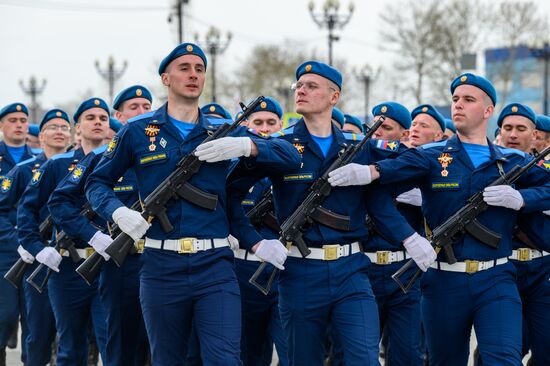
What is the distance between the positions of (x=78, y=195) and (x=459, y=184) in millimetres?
2964

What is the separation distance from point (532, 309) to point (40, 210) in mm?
4250

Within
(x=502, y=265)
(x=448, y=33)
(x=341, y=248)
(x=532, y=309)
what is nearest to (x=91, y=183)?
(x=341, y=248)

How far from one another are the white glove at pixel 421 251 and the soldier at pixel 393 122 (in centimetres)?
229

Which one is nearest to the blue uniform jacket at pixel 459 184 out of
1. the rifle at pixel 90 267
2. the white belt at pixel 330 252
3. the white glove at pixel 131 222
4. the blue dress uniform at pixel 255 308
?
the white belt at pixel 330 252

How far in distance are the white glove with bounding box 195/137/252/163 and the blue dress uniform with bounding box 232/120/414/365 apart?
0.45 meters

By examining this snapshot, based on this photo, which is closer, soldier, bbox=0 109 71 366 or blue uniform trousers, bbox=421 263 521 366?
blue uniform trousers, bbox=421 263 521 366

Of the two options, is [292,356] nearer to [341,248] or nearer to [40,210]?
[341,248]

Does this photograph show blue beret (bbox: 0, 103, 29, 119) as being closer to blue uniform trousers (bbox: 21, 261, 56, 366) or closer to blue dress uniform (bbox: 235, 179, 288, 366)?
blue uniform trousers (bbox: 21, 261, 56, 366)

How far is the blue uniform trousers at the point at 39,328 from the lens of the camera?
27.3 feet

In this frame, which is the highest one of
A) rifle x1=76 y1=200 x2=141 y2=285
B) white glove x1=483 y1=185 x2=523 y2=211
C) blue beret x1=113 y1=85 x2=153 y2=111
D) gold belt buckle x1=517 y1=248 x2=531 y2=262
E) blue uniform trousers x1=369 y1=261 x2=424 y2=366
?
blue beret x1=113 y1=85 x2=153 y2=111

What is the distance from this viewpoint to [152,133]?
616 centimetres

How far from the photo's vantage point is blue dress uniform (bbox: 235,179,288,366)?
313 inches

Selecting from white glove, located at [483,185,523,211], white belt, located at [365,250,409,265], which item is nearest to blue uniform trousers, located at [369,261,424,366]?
white belt, located at [365,250,409,265]

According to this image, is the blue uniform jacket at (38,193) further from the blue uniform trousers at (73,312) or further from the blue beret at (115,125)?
the blue beret at (115,125)
